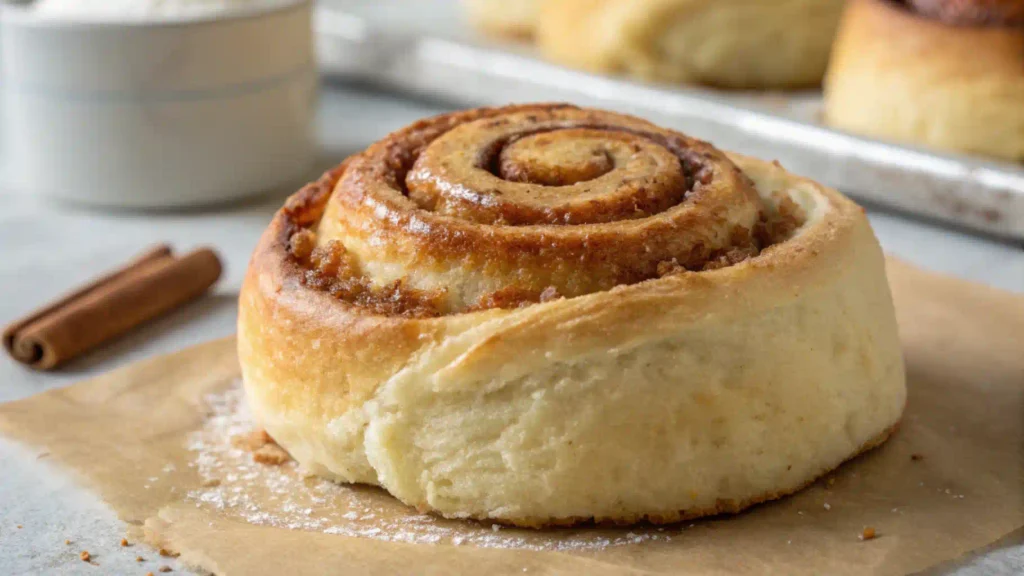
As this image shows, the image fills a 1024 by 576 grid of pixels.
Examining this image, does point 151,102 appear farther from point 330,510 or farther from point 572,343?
point 572,343

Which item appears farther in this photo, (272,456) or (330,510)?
(272,456)

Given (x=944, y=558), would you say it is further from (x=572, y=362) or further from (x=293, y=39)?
(x=293, y=39)

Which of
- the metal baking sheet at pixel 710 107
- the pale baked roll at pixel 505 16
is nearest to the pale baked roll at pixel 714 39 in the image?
the metal baking sheet at pixel 710 107

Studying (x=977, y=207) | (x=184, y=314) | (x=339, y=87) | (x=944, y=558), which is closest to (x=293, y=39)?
(x=184, y=314)

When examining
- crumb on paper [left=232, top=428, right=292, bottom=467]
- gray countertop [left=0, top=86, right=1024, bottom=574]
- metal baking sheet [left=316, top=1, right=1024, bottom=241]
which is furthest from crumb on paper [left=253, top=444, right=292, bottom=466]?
metal baking sheet [left=316, top=1, right=1024, bottom=241]

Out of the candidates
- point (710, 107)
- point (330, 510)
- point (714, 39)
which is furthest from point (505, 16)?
point (330, 510)

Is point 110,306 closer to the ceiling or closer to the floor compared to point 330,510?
closer to the floor

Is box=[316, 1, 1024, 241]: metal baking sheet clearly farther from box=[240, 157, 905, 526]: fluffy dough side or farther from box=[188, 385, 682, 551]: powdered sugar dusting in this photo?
box=[188, 385, 682, 551]: powdered sugar dusting
